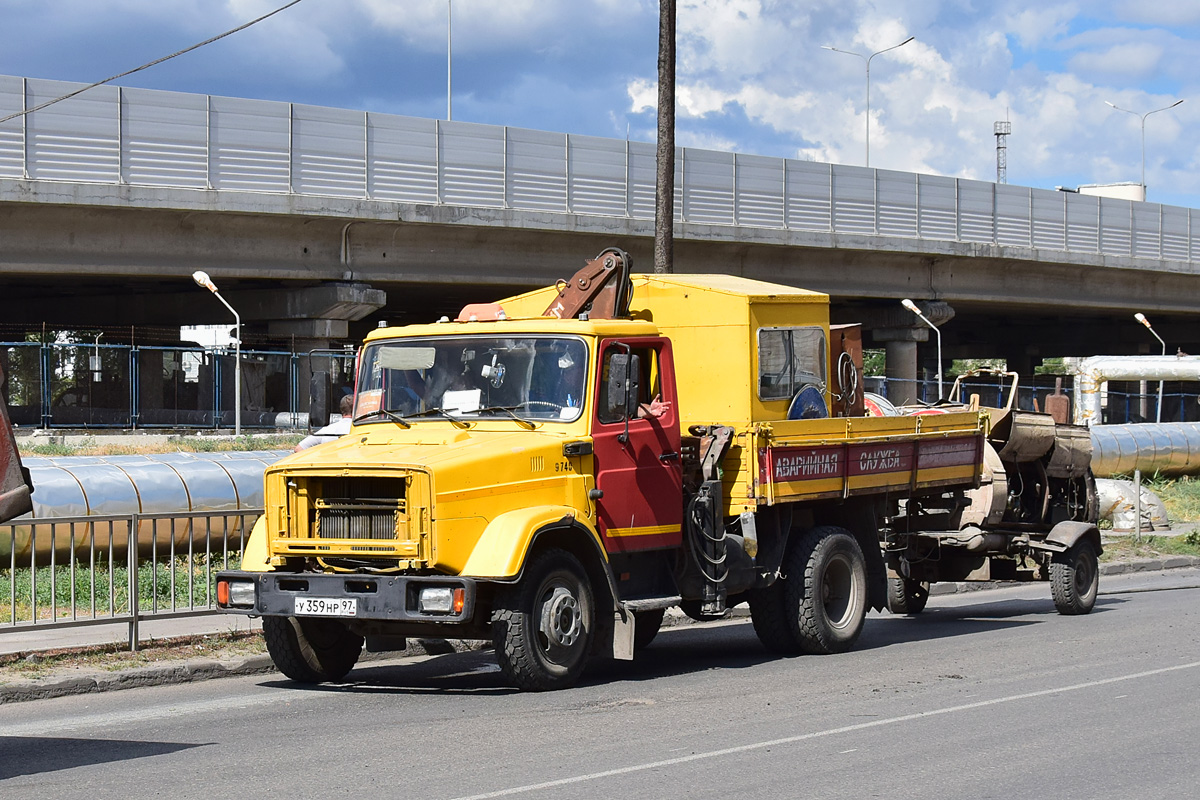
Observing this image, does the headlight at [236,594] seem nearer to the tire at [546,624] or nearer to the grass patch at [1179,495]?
the tire at [546,624]

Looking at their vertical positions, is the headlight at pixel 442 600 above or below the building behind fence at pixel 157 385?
below

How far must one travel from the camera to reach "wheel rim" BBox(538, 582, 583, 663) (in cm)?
973

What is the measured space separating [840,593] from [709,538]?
6.06 feet

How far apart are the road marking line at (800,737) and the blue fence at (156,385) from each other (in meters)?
27.9

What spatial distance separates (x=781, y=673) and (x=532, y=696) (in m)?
2.30

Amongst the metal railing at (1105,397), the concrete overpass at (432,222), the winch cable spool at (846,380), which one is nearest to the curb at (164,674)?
the winch cable spool at (846,380)

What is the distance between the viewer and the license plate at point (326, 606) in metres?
9.40

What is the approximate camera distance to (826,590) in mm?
12359

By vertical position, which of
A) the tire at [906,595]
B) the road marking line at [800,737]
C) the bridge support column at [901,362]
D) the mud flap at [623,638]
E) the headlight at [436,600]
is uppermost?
the bridge support column at [901,362]

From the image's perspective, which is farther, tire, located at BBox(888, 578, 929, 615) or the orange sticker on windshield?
tire, located at BBox(888, 578, 929, 615)

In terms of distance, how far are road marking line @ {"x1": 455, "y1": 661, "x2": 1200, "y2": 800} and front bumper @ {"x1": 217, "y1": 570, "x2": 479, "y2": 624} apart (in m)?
2.10

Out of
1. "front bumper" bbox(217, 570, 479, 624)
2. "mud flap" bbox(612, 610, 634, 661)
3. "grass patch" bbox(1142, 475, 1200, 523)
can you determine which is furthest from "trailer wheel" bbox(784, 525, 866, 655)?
"grass patch" bbox(1142, 475, 1200, 523)

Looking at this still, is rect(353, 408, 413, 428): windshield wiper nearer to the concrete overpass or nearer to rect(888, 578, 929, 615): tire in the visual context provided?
rect(888, 578, 929, 615): tire

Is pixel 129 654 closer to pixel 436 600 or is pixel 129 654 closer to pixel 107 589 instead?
pixel 107 589
